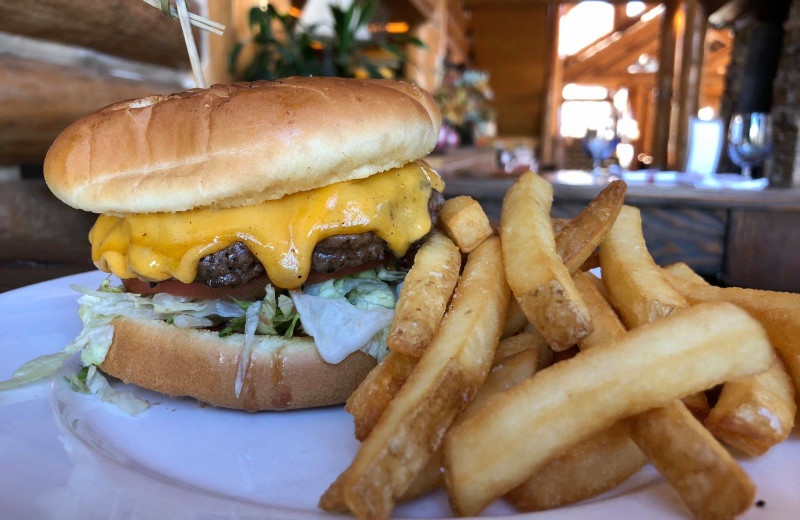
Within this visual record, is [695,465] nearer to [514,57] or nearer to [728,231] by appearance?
[728,231]

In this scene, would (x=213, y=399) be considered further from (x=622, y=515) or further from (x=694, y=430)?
(x=694, y=430)

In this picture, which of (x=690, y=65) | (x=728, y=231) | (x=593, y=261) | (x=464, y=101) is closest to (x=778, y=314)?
(x=593, y=261)

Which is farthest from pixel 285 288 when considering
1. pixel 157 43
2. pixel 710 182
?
pixel 710 182

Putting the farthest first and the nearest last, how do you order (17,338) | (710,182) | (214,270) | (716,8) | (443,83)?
1. (443,83)
2. (716,8)
3. (710,182)
4. (17,338)
5. (214,270)

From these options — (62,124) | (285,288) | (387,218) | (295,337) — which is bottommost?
(295,337)

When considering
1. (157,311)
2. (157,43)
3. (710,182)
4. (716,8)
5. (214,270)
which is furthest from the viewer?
(716,8)

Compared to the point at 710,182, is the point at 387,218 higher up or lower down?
higher up

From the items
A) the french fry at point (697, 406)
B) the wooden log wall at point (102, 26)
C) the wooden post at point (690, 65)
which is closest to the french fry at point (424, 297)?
the french fry at point (697, 406)

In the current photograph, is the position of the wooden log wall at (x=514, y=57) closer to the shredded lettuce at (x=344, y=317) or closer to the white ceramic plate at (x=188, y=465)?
the shredded lettuce at (x=344, y=317)
